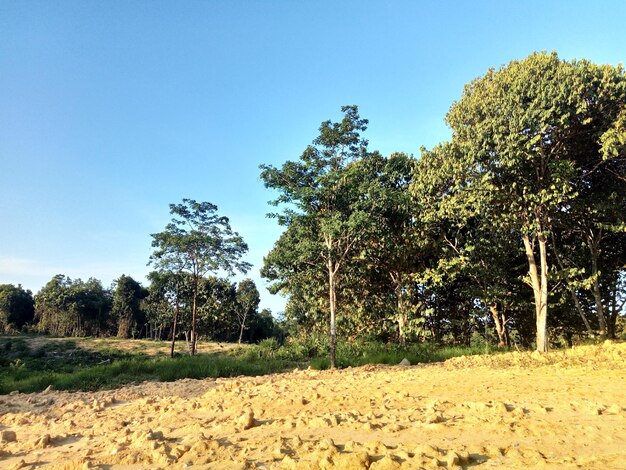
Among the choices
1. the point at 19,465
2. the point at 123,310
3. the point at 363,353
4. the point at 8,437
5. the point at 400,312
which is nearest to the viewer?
the point at 19,465

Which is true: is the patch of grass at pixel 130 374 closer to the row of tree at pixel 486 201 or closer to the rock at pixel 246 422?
the row of tree at pixel 486 201

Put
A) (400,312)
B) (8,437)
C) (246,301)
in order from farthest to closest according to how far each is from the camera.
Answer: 1. (246,301)
2. (400,312)
3. (8,437)

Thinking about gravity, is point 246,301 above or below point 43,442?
above

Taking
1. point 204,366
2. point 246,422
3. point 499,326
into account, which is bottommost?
point 204,366

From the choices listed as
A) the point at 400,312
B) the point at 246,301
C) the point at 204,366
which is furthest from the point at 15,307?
the point at 400,312

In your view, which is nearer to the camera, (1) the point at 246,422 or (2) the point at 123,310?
(1) the point at 246,422

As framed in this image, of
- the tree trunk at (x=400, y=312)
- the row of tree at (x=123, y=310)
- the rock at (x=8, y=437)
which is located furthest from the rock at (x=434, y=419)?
the row of tree at (x=123, y=310)

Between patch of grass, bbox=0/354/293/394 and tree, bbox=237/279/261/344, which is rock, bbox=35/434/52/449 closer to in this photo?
Result: patch of grass, bbox=0/354/293/394

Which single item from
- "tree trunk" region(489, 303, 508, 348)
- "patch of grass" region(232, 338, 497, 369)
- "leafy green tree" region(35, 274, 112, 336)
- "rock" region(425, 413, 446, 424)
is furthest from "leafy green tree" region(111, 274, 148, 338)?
"rock" region(425, 413, 446, 424)

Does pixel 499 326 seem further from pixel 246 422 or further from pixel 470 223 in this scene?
pixel 246 422

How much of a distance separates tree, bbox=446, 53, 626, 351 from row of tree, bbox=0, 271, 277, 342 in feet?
108

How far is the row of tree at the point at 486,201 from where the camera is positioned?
1088cm

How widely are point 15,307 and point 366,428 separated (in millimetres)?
60341

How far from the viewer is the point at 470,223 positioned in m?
17.1
